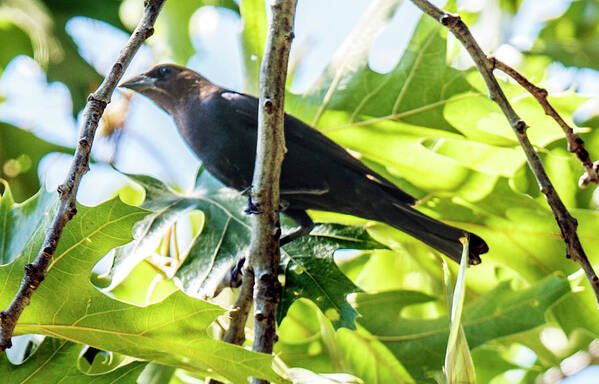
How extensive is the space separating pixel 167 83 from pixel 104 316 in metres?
1.48

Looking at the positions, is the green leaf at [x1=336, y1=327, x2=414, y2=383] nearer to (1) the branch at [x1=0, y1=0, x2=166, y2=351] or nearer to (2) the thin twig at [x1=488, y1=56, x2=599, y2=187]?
(2) the thin twig at [x1=488, y1=56, x2=599, y2=187]

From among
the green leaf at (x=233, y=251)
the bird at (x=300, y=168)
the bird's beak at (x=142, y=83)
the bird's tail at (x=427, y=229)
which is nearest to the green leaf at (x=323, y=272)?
the green leaf at (x=233, y=251)

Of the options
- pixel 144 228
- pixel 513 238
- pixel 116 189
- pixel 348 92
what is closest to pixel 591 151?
pixel 513 238

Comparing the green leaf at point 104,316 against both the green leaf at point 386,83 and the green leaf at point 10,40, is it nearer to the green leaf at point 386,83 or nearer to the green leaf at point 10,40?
the green leaf at point 386,83

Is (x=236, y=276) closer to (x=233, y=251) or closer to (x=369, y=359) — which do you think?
(x=233, y=251)

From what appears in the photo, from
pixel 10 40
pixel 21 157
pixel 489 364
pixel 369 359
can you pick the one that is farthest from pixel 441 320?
pixel 10 40

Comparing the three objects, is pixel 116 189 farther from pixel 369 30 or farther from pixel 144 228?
pixel 369 30

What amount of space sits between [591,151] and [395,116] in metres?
0.87

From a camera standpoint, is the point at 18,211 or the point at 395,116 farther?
the point at 395,116

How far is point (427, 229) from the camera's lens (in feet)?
8.91

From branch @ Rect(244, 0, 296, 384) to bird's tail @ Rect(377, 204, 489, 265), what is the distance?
0.75 meters

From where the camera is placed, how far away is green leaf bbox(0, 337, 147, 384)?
217 cm

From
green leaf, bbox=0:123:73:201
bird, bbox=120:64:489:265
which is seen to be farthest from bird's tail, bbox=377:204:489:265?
green leaf, bbox=0:123:73:201

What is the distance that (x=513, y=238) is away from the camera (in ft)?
10.1
